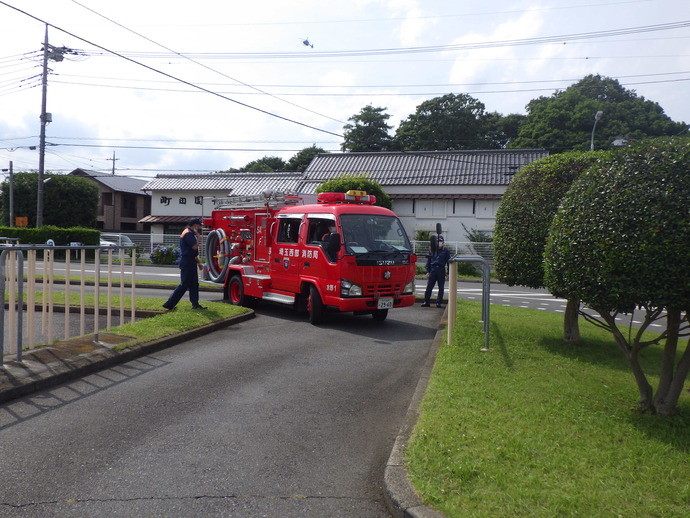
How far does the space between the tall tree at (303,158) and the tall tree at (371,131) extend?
312 inches

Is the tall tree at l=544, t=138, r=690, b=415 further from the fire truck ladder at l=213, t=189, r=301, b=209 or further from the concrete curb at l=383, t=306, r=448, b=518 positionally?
the fire truck ladder at l=213, t=189, r=301, b=209

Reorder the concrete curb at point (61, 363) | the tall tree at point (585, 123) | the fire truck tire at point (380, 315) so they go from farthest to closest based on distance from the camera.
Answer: the tall tree at point (585, 123)
the fire truck tire at point (380, 315)
the concrete curb at point (61, 363)

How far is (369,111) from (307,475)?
4767 cm

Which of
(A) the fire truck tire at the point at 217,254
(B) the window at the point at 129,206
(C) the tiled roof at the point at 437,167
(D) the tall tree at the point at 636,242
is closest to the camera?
(D) the tall tree at the point at 636,242

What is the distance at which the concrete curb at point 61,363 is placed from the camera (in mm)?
6082

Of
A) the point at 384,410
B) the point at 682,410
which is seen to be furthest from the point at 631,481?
the point at 384,410

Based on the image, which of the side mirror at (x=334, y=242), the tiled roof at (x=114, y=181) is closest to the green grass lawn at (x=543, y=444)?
the side mirror at (x=334, y=242)

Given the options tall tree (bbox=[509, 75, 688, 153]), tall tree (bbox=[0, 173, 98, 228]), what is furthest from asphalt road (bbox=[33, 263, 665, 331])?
tall tree (bbox=[509, 75, 688, 153])

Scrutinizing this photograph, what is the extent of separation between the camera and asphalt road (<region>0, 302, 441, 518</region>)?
3.91 meters

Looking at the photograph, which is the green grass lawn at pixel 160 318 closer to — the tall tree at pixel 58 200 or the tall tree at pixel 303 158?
the tall tree at pixel 58 200

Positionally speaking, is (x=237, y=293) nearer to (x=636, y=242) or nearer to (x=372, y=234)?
(x=372, y=234)

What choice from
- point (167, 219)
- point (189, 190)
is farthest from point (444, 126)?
point (167, 219)

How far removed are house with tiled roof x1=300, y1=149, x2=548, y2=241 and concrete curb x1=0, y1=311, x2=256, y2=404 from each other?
27995 mm

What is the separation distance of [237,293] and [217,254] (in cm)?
148
